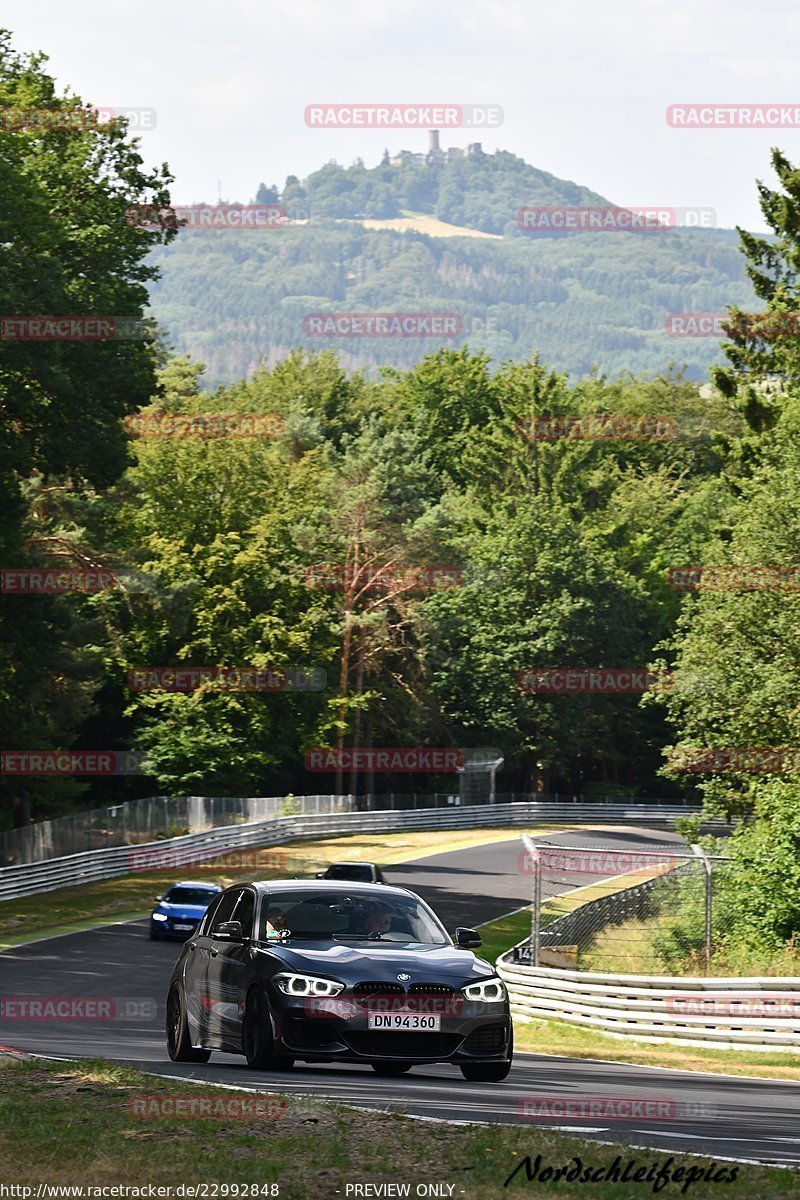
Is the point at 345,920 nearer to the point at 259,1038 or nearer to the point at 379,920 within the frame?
the point at 379,920

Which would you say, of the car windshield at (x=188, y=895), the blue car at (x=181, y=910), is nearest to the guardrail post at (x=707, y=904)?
the blue car at (x=181, y=910)

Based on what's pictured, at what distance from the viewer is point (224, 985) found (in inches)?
519

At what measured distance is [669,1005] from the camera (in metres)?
22.3

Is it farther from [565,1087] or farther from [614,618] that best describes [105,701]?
[565,1087]

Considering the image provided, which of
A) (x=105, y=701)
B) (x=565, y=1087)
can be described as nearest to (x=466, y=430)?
(x=105, y=701)

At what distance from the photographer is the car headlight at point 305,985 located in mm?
12172

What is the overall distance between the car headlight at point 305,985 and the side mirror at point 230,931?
92cm

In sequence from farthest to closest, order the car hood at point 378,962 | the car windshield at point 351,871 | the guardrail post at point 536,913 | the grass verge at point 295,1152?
the car windshield at point 351,871 → the guardrail post at point 536,913 → the car hood at point 378,962 → the grass verge at point 295,1152

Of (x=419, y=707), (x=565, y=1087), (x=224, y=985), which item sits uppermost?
(x=224, y=985)

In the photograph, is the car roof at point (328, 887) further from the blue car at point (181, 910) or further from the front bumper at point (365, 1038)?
the blue car at point (181, 910)

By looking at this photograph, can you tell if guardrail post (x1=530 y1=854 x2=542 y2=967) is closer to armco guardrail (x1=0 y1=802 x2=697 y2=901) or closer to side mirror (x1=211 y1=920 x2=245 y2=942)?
side mirror (x1=211 y1=920 x2=245 y2=942)

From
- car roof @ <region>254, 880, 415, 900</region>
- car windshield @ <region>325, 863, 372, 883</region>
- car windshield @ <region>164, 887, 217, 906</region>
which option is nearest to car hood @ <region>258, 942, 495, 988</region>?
car roof @ <region>254, 880, 415, 900</region>

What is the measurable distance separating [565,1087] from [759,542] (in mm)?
30167

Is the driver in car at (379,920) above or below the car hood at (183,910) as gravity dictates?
above
